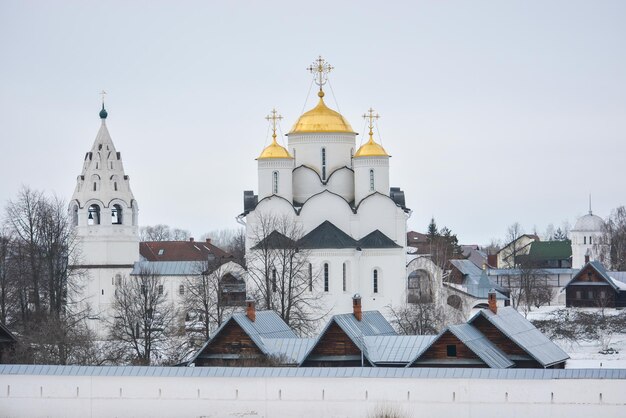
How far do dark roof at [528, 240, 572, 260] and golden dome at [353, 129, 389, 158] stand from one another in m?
29.1

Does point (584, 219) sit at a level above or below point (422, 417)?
above

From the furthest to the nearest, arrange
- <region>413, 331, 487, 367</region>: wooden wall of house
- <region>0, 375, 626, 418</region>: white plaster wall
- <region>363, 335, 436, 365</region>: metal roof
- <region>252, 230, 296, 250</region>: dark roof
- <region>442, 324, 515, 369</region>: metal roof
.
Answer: <region>252, 230, 296, 250</region>: dark roof → <region>363, 335, 436, 365</region>: metal roof → <region>413, 331, 487, 367</region>: wooden wall of house → <region>442, 324, 515, 369</region>: metal roof → <region>0, 375, 626, 418</region>: white plaster wall

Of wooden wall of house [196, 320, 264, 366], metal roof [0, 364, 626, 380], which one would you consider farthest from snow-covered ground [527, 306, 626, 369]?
metal roof [0, 364, 626, 380]

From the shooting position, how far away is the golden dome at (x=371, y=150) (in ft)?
172

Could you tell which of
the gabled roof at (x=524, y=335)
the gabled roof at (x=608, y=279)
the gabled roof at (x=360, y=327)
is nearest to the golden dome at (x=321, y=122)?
the gabled roof at (x=608, y=279)

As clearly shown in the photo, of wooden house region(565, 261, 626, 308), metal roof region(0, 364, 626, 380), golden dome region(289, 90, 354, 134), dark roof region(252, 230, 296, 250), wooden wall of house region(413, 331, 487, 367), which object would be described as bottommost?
metal roof region(0, 364, 626, 380)

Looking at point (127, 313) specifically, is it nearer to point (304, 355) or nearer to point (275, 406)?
point (304, 355)

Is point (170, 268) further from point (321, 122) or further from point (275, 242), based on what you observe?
point (275, 242)

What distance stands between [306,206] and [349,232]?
171 cm

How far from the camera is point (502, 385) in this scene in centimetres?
2720

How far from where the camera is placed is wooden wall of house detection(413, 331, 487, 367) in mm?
30156

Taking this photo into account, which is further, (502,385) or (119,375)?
(119,375)

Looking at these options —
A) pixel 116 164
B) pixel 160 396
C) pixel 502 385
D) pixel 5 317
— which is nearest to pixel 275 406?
pixel 160 396

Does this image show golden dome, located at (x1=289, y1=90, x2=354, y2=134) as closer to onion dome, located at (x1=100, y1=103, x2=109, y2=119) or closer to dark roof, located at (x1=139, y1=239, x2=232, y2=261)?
onion dome, located at (x1=100, y1=103, x2=109, y2=119)
